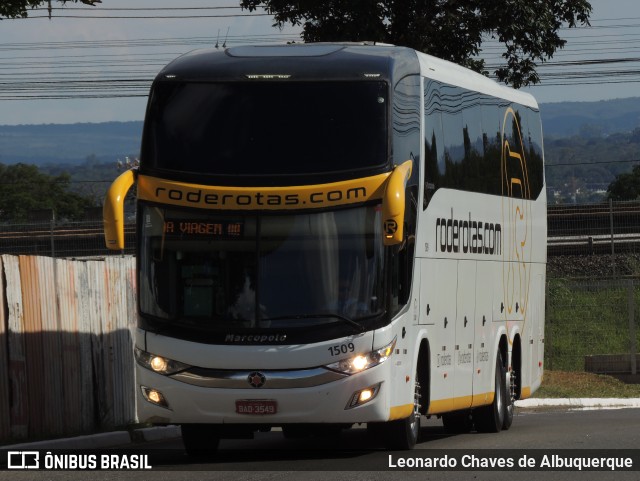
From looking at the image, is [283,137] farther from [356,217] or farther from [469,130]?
[469,130]

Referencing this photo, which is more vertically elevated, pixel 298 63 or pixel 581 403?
pixel 298 63

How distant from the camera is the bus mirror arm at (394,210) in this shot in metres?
14.0

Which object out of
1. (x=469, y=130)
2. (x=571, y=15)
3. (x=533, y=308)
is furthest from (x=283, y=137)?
(x=571, y=15)

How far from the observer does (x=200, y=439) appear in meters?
15.5

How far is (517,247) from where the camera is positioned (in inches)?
826

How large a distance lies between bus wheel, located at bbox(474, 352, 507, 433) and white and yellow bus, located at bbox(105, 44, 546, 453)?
3941 mm

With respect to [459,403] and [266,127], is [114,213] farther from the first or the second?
[459,403]

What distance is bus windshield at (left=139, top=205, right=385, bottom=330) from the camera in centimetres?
1429

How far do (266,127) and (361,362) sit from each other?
2519 mm

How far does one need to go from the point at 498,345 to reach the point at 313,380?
21.0 feet

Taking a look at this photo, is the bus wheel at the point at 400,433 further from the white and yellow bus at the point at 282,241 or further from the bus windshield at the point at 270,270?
the bus windshield at the point at 270,270

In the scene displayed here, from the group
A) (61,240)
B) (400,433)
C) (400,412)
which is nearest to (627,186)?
(61,240)

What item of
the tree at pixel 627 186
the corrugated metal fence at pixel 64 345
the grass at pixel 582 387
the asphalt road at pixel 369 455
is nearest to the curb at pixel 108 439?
the asphalt road at pixel 369 455

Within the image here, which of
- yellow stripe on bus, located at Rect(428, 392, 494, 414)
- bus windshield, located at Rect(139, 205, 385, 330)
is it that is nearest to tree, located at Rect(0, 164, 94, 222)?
yellow stripe on bus, located at Rect(428, 392, 494, 414)
